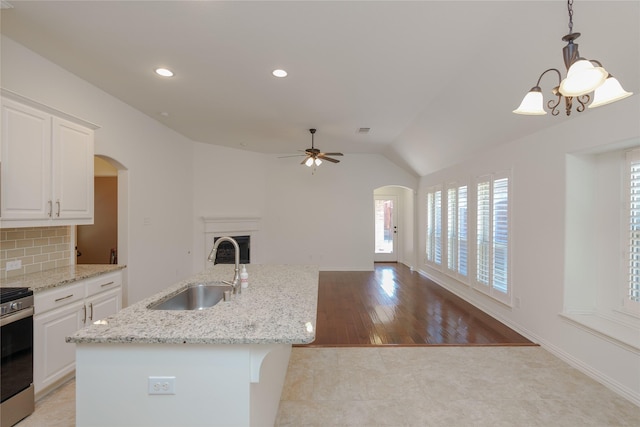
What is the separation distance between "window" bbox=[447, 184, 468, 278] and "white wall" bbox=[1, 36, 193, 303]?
5.05 meters

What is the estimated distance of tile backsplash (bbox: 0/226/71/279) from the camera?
249 cm

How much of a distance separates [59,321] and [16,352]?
380 mm

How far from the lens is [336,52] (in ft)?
8.86

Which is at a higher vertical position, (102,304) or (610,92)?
(610,92)

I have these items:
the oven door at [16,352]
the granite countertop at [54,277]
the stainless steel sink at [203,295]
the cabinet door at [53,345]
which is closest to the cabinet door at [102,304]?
the cabinet door at [53,345]

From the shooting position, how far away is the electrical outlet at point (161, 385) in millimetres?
1318

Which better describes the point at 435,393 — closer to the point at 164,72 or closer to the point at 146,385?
the point at 146,385

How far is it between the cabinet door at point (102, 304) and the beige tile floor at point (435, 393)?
0.56 metres

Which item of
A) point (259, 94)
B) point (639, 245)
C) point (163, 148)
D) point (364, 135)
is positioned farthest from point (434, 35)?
point (163, 148)

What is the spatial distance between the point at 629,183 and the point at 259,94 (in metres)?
3.85

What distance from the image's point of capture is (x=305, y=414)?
2.12 meters

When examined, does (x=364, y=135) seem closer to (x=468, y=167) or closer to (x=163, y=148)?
(x=468, y=167)

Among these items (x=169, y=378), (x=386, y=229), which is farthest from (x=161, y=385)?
(x=386, y=229)

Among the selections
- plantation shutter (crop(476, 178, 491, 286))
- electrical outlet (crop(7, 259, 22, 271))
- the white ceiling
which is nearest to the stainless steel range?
electrical outlet (crop(7, 259, 22, 271))
